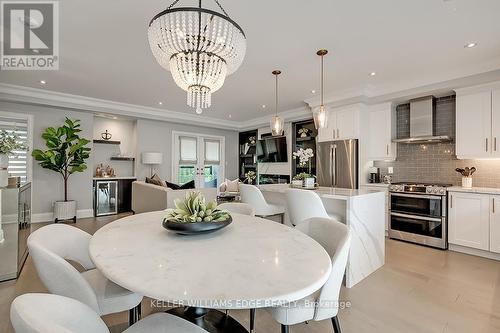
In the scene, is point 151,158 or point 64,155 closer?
Answer: point 64,155

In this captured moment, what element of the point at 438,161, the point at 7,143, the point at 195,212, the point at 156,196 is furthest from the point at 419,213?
the point at 7,143

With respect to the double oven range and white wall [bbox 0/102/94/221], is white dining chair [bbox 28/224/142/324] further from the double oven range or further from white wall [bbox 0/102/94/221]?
white wall [bbox 0/102/94/221]

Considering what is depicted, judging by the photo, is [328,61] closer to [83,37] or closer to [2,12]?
[83,37]

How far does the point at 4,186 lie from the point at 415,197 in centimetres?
535

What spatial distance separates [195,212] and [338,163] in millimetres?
4005

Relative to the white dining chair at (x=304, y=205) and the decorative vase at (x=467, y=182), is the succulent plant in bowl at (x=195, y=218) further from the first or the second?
the decorative vase at (x=467, y=182)

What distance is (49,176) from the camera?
5199mm

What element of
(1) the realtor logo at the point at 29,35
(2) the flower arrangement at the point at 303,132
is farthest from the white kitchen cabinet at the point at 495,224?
(1) the realtor logo at the point at 29,35

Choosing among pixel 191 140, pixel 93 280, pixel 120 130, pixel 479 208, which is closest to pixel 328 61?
pixel 479 208

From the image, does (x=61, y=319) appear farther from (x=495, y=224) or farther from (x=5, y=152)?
(x=495, y=224)

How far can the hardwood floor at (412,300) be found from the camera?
1837mm

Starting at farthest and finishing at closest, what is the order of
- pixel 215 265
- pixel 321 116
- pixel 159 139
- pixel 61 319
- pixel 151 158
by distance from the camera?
pixel 159 139
pixel 151 158
pixel 321 116
pixel 215 265
pixel 61 319

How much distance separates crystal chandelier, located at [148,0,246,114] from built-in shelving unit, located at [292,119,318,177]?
4.60 metres

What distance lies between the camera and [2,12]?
7.41 ft
